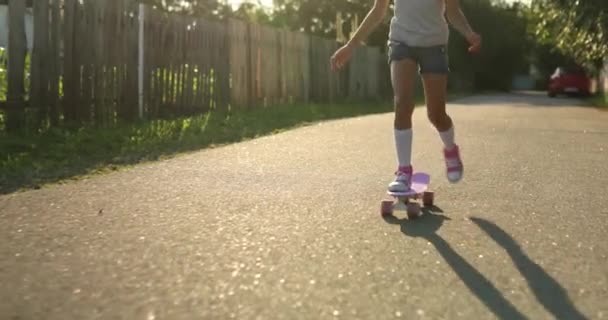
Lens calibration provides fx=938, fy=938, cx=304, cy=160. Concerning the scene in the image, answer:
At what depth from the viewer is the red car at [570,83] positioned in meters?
42.6

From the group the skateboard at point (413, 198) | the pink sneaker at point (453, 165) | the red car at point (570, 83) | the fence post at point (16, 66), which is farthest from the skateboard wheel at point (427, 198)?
the red car at point (570, 83)

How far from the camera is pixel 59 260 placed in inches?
151

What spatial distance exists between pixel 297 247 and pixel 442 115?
168 cm

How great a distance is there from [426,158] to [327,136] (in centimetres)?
271

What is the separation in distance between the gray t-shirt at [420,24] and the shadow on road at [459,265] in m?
0.96

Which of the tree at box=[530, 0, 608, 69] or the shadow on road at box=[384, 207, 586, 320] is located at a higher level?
the tree at box=[530, 0, 608, 69]

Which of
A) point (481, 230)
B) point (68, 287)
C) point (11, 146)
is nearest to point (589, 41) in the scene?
point (11, 146)

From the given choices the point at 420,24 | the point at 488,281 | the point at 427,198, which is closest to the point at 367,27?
the point at 420,24

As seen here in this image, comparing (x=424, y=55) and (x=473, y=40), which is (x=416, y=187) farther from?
(x=473, y=40)

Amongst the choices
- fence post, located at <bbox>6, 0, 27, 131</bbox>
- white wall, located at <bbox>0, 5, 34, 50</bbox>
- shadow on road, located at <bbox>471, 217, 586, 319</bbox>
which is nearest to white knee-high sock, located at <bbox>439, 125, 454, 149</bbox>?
shadow on road, located at <bbox>471, 217, 586, 319</bbox>

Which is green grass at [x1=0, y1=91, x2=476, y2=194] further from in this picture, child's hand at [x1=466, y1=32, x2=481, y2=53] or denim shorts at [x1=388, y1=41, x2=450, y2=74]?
child's hand at [x1=466, y1=32, x2=481, y2=53]

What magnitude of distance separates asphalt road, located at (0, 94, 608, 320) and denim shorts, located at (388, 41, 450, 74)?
81 cm

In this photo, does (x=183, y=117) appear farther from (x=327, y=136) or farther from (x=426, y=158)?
(x=426, y=158)

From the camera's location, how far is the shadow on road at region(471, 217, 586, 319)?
10.7ft
